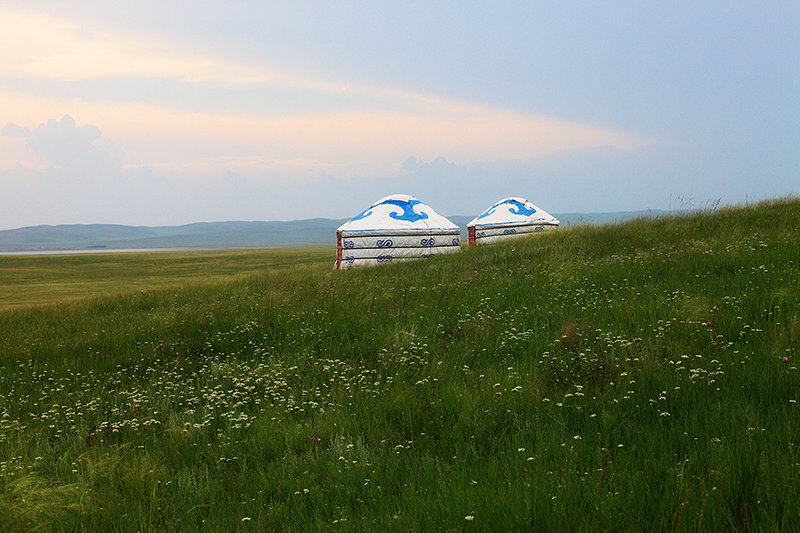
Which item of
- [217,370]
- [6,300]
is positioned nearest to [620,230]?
[217,370]

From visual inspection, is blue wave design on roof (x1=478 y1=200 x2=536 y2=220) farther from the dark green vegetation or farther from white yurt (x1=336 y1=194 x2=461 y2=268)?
the dark green vegetation

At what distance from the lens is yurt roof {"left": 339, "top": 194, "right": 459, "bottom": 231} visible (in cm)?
2438

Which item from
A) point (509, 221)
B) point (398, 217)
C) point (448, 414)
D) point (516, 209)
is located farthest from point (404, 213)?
point (448, 414)

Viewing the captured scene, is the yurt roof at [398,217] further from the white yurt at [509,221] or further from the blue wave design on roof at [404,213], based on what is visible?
the white yurt at [509,221]

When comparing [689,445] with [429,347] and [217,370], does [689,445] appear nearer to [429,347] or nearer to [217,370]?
[429,347]

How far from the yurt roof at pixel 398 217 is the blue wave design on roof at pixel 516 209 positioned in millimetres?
4085

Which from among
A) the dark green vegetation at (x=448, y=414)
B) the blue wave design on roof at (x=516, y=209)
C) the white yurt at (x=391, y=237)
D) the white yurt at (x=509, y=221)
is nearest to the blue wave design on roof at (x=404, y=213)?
Answer: the white yurt at (x=391, y=237)

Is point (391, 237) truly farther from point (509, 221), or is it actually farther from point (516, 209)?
point (516, 209)

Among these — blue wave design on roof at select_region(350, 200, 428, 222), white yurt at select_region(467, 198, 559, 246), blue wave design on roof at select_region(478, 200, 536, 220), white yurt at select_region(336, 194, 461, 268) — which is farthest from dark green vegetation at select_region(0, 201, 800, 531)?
blue wave design on roof at select_region(478, 200, 536, 220)

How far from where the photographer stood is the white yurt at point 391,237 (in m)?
24.1

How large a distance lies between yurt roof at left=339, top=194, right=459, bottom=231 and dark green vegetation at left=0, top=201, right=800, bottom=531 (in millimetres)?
15139

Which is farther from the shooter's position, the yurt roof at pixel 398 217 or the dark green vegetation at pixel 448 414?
the yurt roof at pixel 398 217

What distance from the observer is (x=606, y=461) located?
321 centimetres

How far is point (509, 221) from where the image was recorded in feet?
92.4
